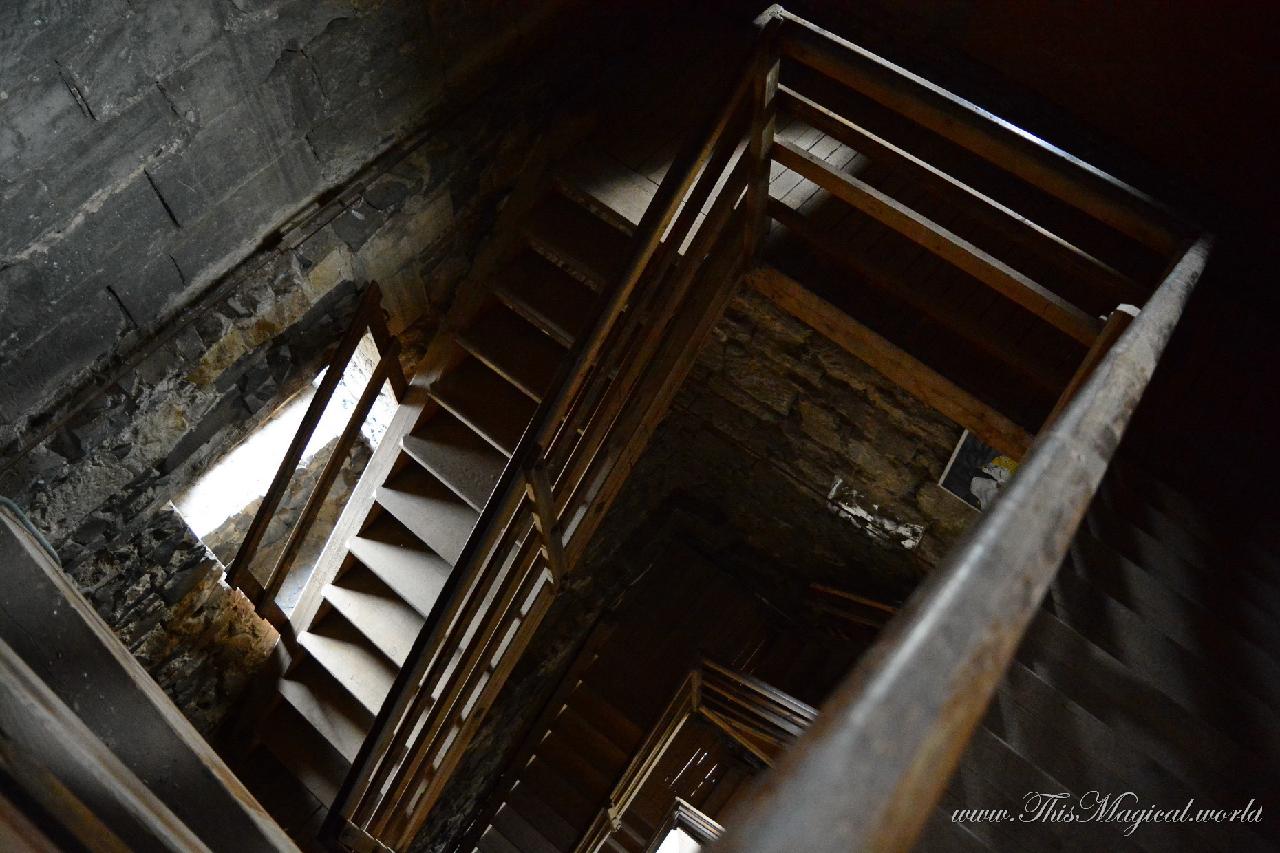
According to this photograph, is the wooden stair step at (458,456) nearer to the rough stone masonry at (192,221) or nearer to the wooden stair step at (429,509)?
the wooden stair step at (429,509)

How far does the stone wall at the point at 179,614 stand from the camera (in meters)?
3.36

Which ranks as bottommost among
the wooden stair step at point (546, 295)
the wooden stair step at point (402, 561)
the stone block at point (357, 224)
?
the wooden stair step at point (402, 561)

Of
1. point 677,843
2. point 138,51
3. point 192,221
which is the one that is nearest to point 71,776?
point 138,51

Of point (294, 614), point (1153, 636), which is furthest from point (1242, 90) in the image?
point (294, 614)

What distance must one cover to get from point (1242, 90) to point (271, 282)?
3731 mm

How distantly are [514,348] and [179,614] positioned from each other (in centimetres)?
180

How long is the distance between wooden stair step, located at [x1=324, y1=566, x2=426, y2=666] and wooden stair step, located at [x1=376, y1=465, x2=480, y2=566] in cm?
40

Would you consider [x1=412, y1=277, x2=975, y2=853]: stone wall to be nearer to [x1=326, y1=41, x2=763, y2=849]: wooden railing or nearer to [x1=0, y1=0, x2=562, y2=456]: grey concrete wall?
[x1=326, y1=41, x2=763, y2=849]: wooden railing

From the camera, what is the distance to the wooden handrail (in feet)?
2.63

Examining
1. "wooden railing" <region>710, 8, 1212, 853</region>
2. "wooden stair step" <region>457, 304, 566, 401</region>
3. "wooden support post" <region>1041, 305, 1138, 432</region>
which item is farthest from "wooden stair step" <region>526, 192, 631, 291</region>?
"wooden railing" <region>710, 8, 1212, 853</region>

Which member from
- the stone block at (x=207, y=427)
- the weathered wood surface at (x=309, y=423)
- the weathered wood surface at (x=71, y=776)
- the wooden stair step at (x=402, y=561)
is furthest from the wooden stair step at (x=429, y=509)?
the weathered wood surface at (x=71, y=776)

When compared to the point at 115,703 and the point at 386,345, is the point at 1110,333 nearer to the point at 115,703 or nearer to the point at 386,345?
the point at 115,703

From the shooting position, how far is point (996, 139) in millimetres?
2592

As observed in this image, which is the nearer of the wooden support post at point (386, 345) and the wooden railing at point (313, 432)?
the wooden railing at point (313, 432)
